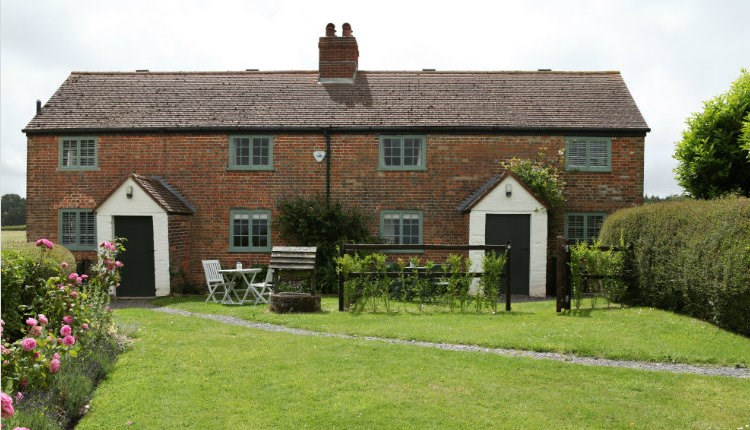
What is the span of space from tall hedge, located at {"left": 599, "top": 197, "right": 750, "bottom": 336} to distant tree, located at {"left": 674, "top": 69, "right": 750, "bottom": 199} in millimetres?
4562

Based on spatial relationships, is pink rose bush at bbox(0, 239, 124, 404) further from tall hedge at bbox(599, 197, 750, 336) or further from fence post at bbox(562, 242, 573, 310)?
tall hedge at bbox(599, 197, 750, 336)

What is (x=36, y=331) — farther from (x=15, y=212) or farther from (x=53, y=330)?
(x=15, y=212)

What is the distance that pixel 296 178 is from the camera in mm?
19375

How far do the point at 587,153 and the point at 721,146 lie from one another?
147 inches

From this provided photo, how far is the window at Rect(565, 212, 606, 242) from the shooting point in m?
19.0

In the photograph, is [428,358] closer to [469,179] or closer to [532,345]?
[532,345]

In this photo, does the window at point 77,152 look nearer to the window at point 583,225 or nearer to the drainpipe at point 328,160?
the drainpipe at point 328,160

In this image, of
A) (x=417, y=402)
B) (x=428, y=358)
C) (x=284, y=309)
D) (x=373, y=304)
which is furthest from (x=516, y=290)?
(x=417, y=402)

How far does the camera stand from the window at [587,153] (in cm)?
1909

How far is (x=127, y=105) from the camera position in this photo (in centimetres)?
2058

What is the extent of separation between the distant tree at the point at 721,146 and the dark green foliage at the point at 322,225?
10225 millimetres

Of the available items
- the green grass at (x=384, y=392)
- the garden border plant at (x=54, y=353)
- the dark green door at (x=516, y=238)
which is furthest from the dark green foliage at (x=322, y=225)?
the green grass at (x=384, y=392)

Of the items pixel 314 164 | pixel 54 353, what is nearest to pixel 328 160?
pixel 314 164

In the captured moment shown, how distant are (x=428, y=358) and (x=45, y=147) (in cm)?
1659
